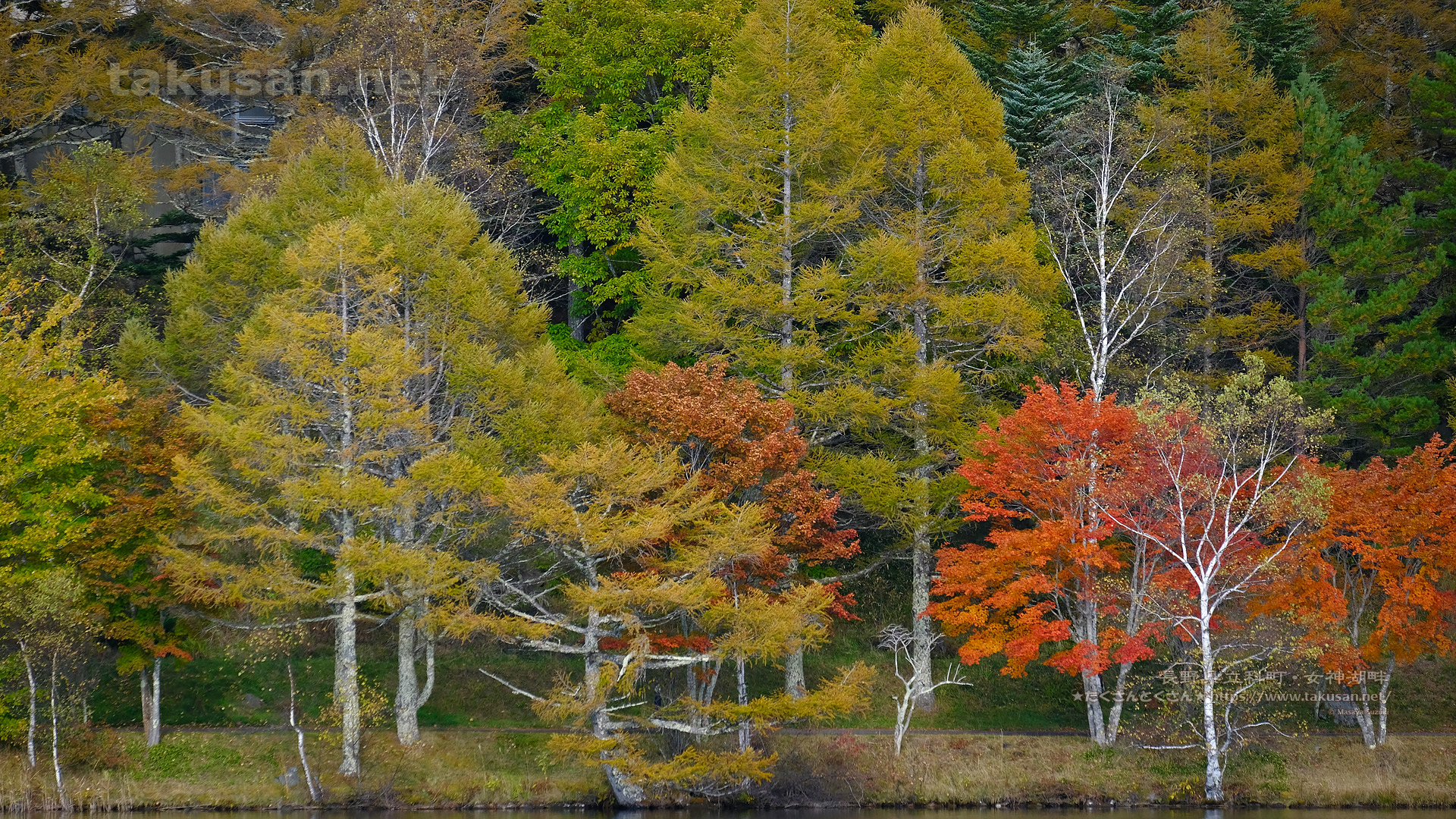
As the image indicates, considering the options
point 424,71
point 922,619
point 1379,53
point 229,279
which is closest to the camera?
point 922,619

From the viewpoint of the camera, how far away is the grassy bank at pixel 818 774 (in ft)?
81.5

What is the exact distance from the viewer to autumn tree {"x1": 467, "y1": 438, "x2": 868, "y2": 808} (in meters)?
24.2

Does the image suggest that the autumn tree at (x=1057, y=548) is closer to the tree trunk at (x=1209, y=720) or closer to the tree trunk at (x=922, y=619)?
the tree trunk at (x=1209, y=720)

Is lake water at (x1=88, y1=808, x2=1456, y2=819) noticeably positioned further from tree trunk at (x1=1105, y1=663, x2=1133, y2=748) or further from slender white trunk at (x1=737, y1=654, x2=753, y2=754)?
tree trunk at (x1=1105, y1=663, x2=1133, y2=748)

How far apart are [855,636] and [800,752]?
6759 millimetres

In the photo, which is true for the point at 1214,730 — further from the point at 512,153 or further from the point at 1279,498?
the point at 512,153

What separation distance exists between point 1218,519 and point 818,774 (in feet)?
34.0

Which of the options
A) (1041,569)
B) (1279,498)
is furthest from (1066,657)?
(1279,498)

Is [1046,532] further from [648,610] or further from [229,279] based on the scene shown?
[229,279]

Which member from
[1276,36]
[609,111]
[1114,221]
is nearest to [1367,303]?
[1114,221]

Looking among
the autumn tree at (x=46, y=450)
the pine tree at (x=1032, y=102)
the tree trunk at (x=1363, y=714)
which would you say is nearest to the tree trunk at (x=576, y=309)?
the pine tree at (x=1032, y=102)

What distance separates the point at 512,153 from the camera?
4019 centimetres

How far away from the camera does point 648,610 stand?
81.3 feet

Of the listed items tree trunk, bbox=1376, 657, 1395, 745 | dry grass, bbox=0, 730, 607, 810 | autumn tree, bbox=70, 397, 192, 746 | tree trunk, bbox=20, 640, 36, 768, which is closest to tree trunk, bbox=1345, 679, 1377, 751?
tree trunk, bbox=1376, 657, 1395, 745
